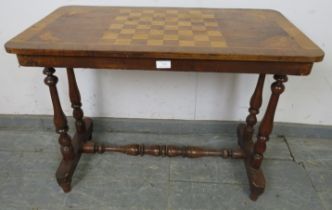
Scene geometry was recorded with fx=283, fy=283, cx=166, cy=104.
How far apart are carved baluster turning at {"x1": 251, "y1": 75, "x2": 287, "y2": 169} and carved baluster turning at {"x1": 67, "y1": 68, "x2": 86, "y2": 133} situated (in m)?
0.96

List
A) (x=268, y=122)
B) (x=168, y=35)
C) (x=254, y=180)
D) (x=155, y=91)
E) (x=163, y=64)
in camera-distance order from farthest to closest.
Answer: (x=155, y=91) → (x=254, y=180) → (x=268, y=122) → (x=168, y=35) → (x=163, y=64)

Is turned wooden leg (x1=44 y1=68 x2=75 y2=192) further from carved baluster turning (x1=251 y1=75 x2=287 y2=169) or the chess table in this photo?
carved baluster turning (x1=251 y1=75 x2=287 y2=169)

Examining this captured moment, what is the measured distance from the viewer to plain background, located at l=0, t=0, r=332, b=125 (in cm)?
156

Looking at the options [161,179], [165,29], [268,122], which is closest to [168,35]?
Result: [165,29]

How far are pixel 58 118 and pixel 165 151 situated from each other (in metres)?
0.60

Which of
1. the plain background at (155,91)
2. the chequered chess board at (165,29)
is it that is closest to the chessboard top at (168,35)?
the chequered chess board at (165,29)

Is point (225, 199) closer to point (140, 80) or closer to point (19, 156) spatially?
point (140, 80)

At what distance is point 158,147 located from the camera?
1.59 metres

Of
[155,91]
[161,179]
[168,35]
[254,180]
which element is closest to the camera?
[168,35]

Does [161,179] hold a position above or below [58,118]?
below

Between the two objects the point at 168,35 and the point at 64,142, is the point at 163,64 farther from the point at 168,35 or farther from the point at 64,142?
the point at 64,142

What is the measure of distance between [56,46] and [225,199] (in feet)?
3.40

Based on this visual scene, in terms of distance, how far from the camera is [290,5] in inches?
57.5

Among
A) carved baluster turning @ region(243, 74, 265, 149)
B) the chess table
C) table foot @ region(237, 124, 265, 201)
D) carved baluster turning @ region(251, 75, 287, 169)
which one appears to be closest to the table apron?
the chess table
